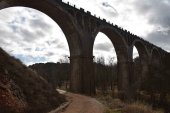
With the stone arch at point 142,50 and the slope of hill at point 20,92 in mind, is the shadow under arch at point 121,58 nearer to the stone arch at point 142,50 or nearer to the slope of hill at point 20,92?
the stone arch at point 142,50

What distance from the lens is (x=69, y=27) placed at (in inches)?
1441

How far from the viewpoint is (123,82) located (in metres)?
50.7

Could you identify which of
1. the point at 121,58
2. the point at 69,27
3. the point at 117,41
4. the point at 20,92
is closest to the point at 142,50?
the point at 121,58

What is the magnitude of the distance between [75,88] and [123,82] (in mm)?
15979

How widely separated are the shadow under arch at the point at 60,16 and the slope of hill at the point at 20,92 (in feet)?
43.2

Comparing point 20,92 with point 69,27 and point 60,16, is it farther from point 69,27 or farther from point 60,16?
point 69,27

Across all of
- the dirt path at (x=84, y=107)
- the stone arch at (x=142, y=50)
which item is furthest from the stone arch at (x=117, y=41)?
the dirt path at (x=84, y=107)

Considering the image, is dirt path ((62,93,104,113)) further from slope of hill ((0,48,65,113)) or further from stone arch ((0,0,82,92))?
stone arch ((0,0,82,92))

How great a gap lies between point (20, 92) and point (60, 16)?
21732mm

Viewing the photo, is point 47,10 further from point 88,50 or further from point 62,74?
point 62,74

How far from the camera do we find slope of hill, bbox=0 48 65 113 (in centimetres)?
1326

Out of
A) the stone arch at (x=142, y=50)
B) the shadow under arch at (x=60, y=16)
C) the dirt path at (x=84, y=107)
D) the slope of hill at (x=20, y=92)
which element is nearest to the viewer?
the slope of hill at (x=20, y=92)

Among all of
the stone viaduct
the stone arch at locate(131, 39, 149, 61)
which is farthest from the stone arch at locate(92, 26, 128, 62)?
the stone arch at locate(131, 39, 149, 61)

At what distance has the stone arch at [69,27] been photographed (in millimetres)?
32969
